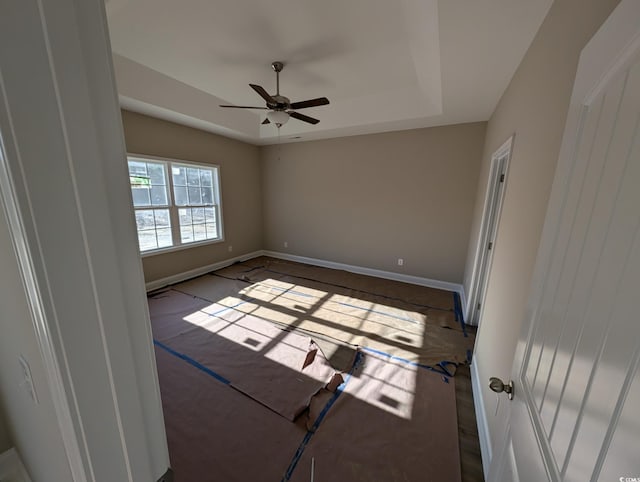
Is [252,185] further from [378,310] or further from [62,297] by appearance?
[62,297]

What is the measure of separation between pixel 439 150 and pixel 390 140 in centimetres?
79

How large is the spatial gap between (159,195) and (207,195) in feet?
2.94

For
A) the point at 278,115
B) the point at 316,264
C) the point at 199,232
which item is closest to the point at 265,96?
the point at 278,115

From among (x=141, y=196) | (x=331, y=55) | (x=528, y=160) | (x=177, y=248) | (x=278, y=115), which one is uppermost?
(x=331, y=55)

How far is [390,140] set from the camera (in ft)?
13.7

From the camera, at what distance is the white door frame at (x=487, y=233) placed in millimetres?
2574

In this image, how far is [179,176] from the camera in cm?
418

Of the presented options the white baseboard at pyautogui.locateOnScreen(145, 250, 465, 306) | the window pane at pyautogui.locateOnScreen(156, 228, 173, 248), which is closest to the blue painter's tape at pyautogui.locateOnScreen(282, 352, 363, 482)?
the white baseboard at pyautogui.locateOnScreen(145, 250, 465, 306)

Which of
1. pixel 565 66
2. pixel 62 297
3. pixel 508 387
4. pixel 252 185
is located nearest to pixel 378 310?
pixel 508 387

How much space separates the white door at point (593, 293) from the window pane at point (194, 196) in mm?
4796

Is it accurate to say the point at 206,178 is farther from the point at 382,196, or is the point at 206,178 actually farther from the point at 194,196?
the point at 382,196

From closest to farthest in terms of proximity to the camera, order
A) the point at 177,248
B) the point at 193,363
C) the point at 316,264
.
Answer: the point at 193,363
the point at 177,248
the point at 316,264

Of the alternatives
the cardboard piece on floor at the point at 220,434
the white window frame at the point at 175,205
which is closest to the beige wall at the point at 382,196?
the white window frame at the point at 175,205

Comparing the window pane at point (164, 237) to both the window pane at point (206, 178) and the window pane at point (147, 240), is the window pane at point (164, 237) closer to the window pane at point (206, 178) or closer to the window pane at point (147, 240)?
the window pane at point (147, 240)
